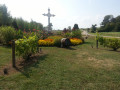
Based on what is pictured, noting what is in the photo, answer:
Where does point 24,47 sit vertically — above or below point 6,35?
below

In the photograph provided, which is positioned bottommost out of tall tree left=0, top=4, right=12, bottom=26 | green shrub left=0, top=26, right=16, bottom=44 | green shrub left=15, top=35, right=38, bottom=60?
green shrub left=15, top=35, right=38, bottom=60

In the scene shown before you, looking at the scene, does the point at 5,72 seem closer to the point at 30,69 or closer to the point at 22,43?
the point at 30,69

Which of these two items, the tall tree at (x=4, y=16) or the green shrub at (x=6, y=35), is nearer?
the green shrub at (x=6, y=35)

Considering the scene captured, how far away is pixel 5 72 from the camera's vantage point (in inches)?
145

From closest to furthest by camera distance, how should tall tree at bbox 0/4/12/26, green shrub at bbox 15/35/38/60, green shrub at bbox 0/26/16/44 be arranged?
green shrub at bbox 15/35/38/60
green shrub at bbox 0/26/16/44
tall tree at bbox 0/4/12/26

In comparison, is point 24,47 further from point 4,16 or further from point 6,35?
point 4,16

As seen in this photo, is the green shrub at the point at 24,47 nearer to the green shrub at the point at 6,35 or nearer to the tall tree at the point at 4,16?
the green shrub at the point at 6,35

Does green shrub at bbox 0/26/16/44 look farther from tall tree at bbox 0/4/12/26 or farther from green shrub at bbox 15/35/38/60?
tall tree at bbox 0/4/12/26

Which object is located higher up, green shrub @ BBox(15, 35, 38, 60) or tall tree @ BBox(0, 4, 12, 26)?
tall tree @ BBox(0, 4, 12, 26)

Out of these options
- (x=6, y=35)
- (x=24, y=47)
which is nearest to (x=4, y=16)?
(x=6, y=35)

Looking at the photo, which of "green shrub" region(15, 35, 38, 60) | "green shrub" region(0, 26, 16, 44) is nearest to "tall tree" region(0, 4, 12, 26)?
"green shrub" region(0, 26, 16, 44)

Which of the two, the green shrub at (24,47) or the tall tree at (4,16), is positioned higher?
the tall tree at (4,16)

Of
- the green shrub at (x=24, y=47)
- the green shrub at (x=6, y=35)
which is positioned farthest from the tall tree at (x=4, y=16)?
the green shrub at (x=24, y=47)

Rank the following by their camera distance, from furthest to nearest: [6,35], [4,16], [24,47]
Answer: [4,16], [6,35], [24,47]
